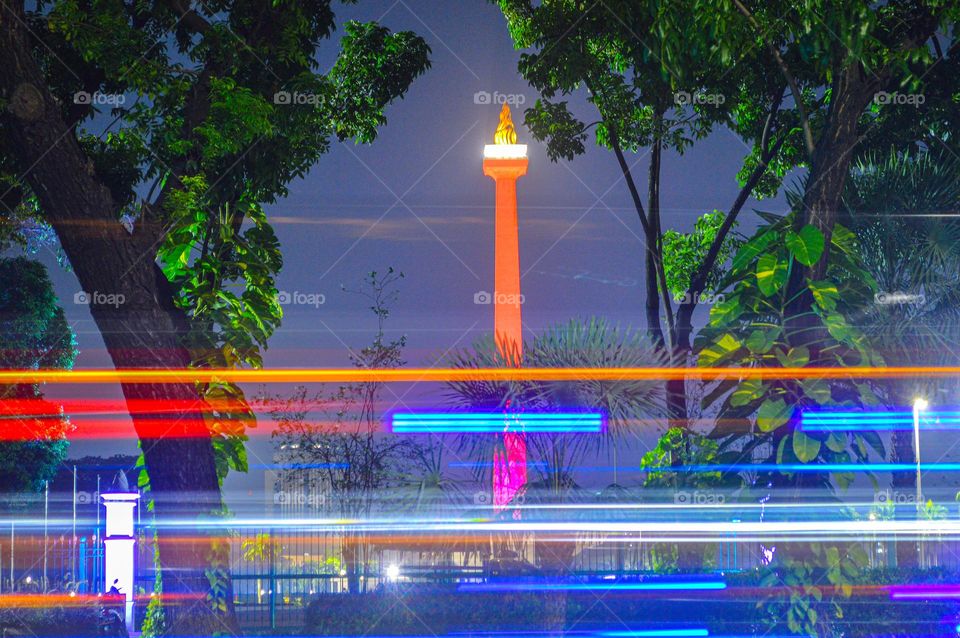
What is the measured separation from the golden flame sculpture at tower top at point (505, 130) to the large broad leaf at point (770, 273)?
331 inches

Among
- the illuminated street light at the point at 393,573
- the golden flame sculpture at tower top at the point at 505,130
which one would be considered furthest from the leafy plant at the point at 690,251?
the illuminated street light at the point at 393,573

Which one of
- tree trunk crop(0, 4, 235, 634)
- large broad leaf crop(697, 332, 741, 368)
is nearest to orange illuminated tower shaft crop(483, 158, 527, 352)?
large broad leaf crop(697, 332, 741, 368)

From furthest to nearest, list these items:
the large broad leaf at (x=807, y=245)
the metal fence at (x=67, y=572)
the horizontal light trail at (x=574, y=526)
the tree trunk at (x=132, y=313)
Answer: the metal fence at (x=67, y=572)
the large broad leaf at (x=807, y=245)
the horizontal light trail at (x=574, y=526)
the tree trunk at (x=132, y=313)

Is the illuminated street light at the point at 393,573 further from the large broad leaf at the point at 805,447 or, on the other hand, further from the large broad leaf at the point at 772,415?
the large broad leaf at the point at 805,447

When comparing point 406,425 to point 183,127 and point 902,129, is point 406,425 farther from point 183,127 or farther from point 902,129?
point 902,129

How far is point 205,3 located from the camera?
9.84 m

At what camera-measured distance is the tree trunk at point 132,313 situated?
7.73 m

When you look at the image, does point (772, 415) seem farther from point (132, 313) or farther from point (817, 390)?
point (132, 313)

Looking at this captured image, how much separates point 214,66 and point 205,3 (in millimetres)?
1326

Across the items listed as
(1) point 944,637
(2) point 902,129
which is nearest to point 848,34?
(1) point 944,637

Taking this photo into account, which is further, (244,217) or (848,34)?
(244,217)

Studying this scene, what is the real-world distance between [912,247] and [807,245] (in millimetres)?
4810

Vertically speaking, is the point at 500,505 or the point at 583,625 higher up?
the point at 500,505

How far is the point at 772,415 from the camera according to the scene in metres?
8.19
